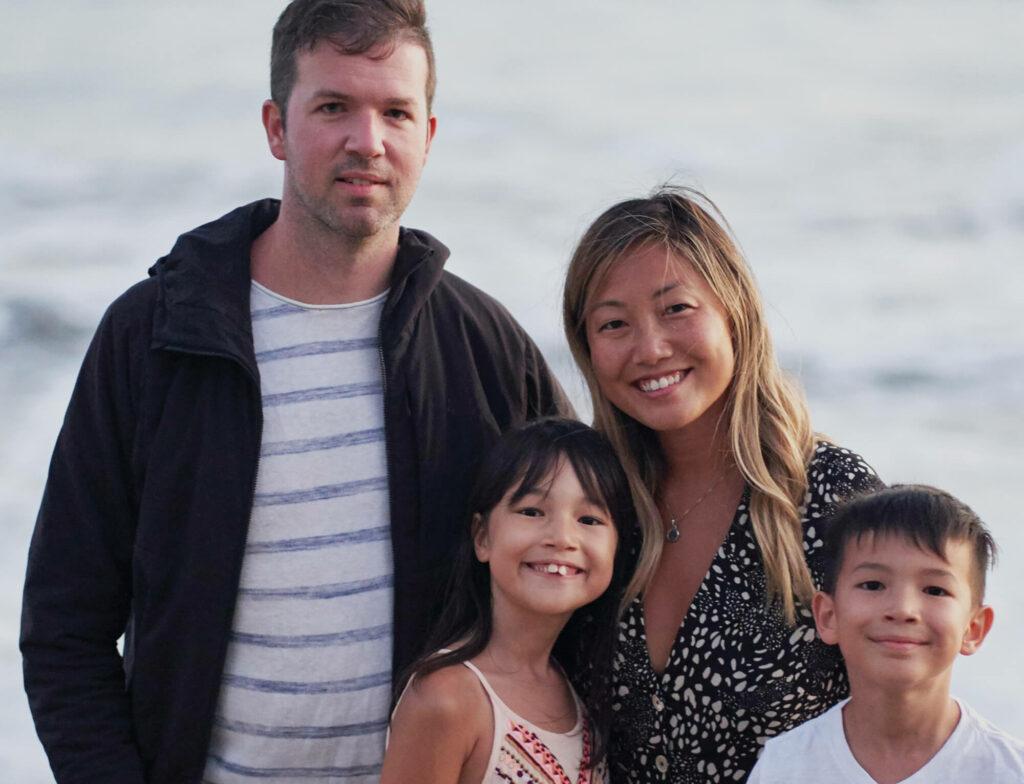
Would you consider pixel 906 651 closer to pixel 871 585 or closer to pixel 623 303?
pixel 871 585

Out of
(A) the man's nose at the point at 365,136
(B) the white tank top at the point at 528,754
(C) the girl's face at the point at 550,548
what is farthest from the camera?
(A) the man's nose at the point at 365,136

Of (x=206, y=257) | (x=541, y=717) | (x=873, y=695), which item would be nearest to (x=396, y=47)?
(x=206, y=257)

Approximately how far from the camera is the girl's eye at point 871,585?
2.29 metres

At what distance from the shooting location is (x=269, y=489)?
2.73 m

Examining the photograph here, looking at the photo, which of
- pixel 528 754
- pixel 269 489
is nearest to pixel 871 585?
pixel 528 754

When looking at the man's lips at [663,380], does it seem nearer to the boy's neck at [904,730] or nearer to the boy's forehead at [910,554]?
the boy's forehead at [910,554]

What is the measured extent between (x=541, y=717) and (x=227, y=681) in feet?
2.19

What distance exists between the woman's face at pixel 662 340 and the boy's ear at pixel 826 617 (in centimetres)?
51

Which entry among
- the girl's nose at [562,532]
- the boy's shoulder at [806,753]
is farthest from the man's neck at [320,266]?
the boy's shoulder at [806,753]

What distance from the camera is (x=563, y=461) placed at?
9.07 feet

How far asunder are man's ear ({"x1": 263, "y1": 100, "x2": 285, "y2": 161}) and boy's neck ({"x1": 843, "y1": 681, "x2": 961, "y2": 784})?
172 cm

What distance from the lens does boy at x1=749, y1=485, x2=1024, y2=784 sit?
2.21 meters

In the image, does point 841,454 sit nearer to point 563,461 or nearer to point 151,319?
point 563,461

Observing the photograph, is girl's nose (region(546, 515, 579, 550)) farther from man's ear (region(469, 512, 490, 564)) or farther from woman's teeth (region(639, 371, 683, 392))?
woman's teeth (region(639, 371, 683, 392))
